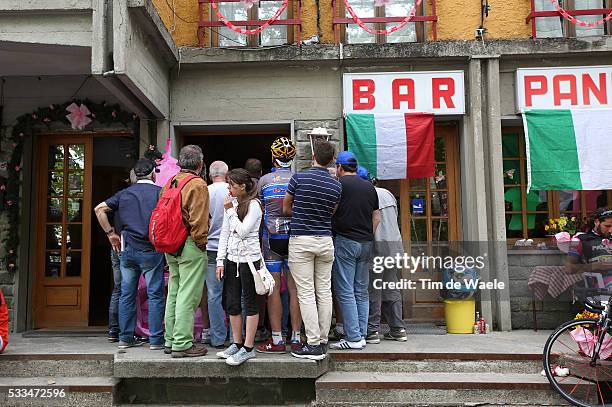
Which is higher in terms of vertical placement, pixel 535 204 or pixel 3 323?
pixel 535 204

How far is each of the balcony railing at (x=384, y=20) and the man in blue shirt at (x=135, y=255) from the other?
3.46 meters

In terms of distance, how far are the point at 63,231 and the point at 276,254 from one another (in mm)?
3830

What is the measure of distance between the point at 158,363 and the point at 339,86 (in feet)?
14.1

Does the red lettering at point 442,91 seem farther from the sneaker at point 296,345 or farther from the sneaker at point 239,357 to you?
the sneaker at point 239,357

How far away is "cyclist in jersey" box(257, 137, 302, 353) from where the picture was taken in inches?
194

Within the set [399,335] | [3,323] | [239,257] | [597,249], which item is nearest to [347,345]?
[399,335]

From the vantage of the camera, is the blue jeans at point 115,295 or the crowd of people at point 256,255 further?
the blue jeans at point 115,295

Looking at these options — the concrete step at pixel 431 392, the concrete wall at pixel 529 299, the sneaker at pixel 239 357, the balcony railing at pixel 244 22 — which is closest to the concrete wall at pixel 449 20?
the balcony railing at pixel 244 22

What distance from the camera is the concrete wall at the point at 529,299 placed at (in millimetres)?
6648

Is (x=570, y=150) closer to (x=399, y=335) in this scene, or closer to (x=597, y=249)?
(x=597, y=249)

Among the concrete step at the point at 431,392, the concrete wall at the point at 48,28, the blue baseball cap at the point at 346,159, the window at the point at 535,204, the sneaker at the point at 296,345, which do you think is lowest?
the concrete step at the point at 431,392

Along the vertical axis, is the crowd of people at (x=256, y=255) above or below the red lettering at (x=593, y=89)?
below

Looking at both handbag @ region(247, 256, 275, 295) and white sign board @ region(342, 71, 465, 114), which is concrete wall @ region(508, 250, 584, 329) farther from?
handbag @ region(247, 256, 275, 295)

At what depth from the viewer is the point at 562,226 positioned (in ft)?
22.5
